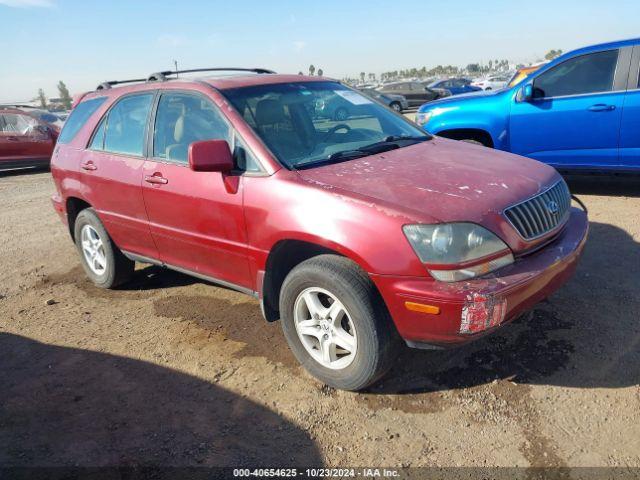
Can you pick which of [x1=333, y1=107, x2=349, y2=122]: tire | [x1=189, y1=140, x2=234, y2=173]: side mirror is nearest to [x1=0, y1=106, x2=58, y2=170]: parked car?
[x1=333, y1=107, x2=349, y2=122]: tire

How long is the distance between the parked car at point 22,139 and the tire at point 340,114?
11005mm

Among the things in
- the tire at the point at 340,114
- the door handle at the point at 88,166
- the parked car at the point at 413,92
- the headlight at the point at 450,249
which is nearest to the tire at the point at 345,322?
the headlight at the point at 450,249

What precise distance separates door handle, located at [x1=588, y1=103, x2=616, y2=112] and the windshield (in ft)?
8.99

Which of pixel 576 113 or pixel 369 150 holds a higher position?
pixel 369 150

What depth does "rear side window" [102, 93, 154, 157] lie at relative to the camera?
393 centimetres

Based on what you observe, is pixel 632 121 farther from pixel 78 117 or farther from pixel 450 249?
pixel 78 117

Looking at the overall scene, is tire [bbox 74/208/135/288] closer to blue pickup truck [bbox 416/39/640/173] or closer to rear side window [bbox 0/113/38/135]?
blue pickup truck [bbox 416/39/640/173]

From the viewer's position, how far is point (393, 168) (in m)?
3.05

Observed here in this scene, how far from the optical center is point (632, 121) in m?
5.45

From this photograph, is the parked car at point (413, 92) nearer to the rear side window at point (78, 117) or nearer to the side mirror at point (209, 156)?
the rear side window at point (78, 117)

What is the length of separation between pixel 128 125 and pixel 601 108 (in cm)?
489

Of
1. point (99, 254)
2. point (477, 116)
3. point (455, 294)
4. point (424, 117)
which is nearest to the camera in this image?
point (455, 294)

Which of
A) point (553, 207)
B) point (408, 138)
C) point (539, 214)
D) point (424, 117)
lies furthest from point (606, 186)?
point (539, 214)

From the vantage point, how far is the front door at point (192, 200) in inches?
128
